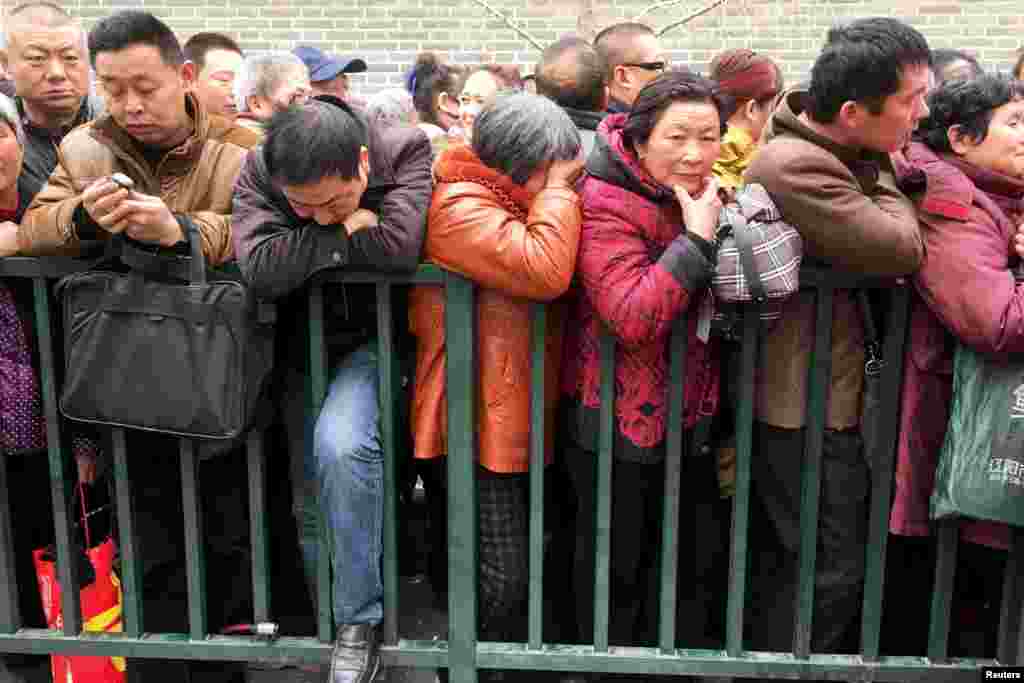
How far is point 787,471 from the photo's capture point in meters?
2.77

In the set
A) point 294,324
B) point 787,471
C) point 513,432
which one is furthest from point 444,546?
point 787,471

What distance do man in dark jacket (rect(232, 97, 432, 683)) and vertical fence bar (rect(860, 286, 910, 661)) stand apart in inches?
Result: 48.4

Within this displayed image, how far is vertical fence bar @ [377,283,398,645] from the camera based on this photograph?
2.66 meters

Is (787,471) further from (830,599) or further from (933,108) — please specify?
(933,108)

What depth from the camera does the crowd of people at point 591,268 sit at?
2.51m

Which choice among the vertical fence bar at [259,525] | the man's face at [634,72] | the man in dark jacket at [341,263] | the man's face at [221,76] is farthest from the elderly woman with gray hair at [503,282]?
the man's face at [221,76]

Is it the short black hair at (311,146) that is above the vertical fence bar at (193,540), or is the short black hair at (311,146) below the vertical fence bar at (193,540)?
above

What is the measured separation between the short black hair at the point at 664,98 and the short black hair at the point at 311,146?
714 millimetres

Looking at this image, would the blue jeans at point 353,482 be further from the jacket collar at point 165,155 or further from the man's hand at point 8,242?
the man's hand at point 8,242

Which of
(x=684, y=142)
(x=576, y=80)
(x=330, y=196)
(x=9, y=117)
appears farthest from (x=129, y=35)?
(x=684, y=142)

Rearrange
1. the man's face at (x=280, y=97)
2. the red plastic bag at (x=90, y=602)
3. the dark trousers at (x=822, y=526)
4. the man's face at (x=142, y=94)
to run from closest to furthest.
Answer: the dark trousers at (x=822, y=526), the man's face at (x=142, y=94), the red plastic bag at (x=90, y=602), the man's face at (x=280, y=97)

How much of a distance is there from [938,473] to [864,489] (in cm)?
23

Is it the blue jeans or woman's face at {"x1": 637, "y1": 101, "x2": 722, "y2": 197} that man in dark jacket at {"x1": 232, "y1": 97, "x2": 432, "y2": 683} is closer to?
the blue jeans

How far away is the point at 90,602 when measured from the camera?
3002mm
